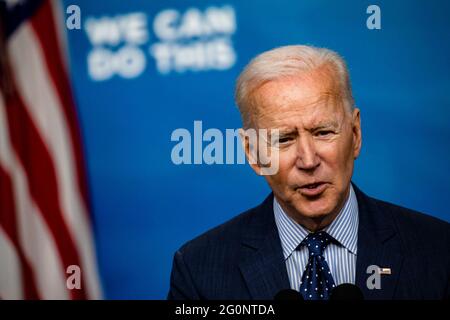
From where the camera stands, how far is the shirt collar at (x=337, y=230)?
7.49 feet

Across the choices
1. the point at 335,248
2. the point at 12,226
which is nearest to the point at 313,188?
the point at 335,248

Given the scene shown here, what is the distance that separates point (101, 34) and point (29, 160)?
62cm

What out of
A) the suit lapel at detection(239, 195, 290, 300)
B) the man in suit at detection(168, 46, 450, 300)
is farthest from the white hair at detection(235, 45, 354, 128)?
the suit lapel at detection(239, 195, 290, 300)

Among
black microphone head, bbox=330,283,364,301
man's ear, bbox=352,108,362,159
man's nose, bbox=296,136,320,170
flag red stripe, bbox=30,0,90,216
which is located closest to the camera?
black microphone head, bbox=330,283,364,301

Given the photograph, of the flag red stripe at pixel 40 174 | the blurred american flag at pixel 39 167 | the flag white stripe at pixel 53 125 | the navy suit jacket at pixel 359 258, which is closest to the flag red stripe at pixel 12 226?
the blurred american flag at pixel 39 167

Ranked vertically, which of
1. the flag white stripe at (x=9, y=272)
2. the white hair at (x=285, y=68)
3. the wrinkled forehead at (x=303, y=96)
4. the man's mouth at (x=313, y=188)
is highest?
the white hair at (x=285, y=68)

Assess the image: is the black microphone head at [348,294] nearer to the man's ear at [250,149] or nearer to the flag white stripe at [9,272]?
the man's ear at [250,149]

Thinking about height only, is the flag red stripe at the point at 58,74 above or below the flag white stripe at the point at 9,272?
above

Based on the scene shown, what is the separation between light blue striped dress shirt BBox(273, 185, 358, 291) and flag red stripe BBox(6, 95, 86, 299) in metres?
0.95

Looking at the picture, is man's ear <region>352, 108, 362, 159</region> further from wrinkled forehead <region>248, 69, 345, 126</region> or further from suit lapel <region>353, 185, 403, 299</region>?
suit lapel <region>353, 185, 403, 299</region>

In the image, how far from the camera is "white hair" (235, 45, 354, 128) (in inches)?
87.8

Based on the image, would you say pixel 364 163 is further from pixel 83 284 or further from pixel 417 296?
pixel 83 284

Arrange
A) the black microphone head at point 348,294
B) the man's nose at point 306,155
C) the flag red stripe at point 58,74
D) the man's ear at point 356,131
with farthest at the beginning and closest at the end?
the flag red stripe at point 58,74
the man's ear at point 356,131
the man's nose at point 306,155
the black microphone head at point 348,294

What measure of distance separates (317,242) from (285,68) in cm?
63
